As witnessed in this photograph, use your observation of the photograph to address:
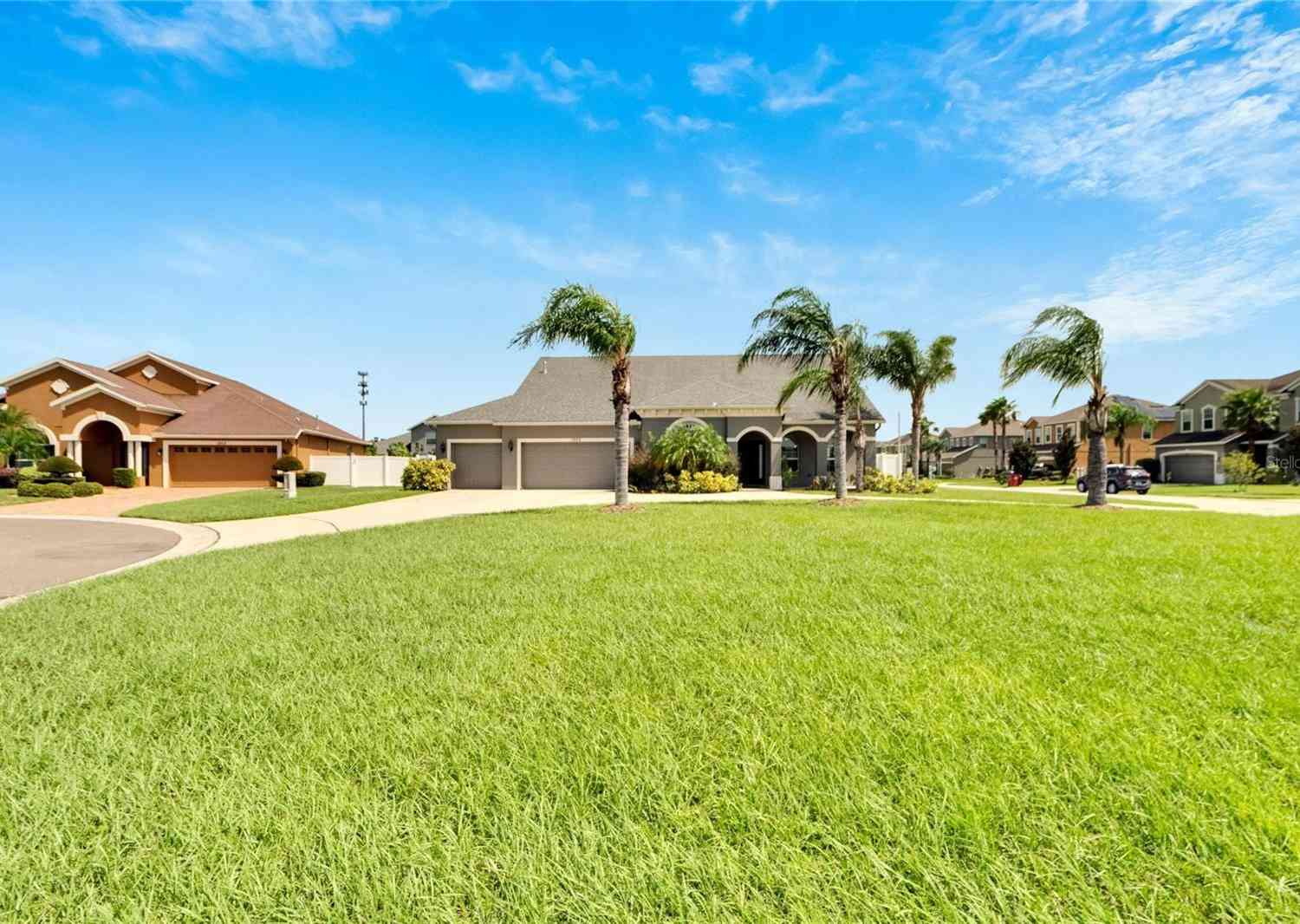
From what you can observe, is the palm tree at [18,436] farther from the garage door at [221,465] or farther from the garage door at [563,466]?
the garage door at [563,466]

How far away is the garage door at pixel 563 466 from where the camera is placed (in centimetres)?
2680

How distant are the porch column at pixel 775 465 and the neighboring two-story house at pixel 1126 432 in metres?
25.6

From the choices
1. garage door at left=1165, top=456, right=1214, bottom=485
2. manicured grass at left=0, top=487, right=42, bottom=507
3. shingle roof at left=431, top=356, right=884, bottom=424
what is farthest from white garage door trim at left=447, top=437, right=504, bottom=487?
garage door at left=1165, top=456, right=1214, bottom=485

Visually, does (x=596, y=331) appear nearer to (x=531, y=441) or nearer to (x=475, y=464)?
(x=531, y=441)

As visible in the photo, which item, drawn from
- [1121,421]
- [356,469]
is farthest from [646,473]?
[1121,421]

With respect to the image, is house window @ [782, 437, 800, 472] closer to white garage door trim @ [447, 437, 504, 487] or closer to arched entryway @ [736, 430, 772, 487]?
arched entryway @ [736, 430, 772, 487]

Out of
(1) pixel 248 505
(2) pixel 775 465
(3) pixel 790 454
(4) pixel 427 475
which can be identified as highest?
(3) pixel 790 454

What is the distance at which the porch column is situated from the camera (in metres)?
25.1

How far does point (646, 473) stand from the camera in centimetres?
2402

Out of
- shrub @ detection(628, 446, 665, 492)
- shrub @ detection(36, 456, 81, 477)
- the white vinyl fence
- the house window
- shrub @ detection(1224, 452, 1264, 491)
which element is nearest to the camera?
shrub @ detection(36, 456, 81, 477)

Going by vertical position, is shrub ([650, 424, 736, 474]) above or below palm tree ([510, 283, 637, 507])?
below

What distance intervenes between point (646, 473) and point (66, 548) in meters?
17.4

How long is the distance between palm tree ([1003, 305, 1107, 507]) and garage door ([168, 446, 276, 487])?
32547 millimetres

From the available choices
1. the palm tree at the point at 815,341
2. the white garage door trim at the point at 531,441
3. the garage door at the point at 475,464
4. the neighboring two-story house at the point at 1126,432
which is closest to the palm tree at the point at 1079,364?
the palm tree at the point at 815,341
